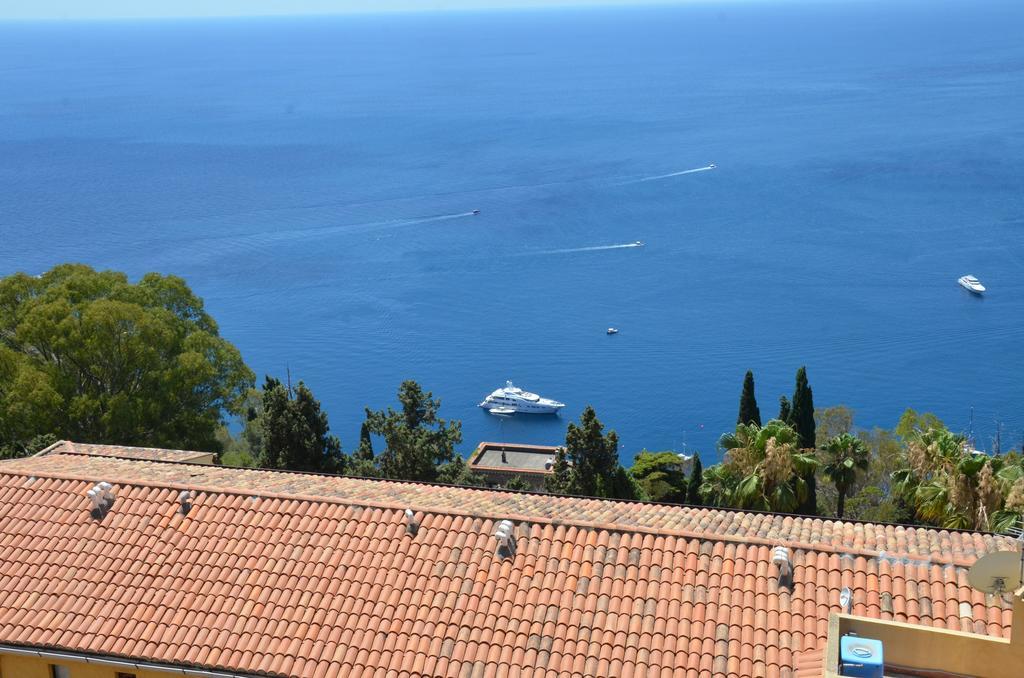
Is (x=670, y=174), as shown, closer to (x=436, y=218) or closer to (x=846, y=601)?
(x=436, y=218)

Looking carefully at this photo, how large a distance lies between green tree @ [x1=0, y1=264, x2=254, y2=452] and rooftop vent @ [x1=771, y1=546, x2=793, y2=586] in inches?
953

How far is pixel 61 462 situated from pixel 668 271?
6842cm

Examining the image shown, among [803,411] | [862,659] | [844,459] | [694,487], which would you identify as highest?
[862,659]

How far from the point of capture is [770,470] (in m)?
25.8

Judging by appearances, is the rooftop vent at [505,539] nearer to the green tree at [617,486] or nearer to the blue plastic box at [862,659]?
the blue plastic box at [862,659]

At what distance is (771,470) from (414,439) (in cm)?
1186

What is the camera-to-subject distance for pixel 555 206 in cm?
10256

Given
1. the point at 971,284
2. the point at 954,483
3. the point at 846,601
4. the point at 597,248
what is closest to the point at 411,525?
the point at 846,601

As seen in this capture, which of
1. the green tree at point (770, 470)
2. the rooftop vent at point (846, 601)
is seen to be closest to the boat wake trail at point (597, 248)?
the green tree at point (770, 470)

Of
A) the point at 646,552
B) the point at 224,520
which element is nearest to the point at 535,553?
the point at 646,552

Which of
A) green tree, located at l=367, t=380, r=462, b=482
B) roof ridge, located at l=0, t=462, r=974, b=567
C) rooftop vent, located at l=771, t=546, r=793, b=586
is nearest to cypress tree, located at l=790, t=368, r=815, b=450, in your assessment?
green tree, located at l=367, t=380, r=462, b=482

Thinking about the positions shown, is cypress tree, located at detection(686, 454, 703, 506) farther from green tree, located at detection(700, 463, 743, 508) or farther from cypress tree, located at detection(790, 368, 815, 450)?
green tree, located at detection(700, 463, 743, 508)

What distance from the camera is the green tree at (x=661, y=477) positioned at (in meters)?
39.0

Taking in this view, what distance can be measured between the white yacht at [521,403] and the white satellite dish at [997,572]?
53912mm
